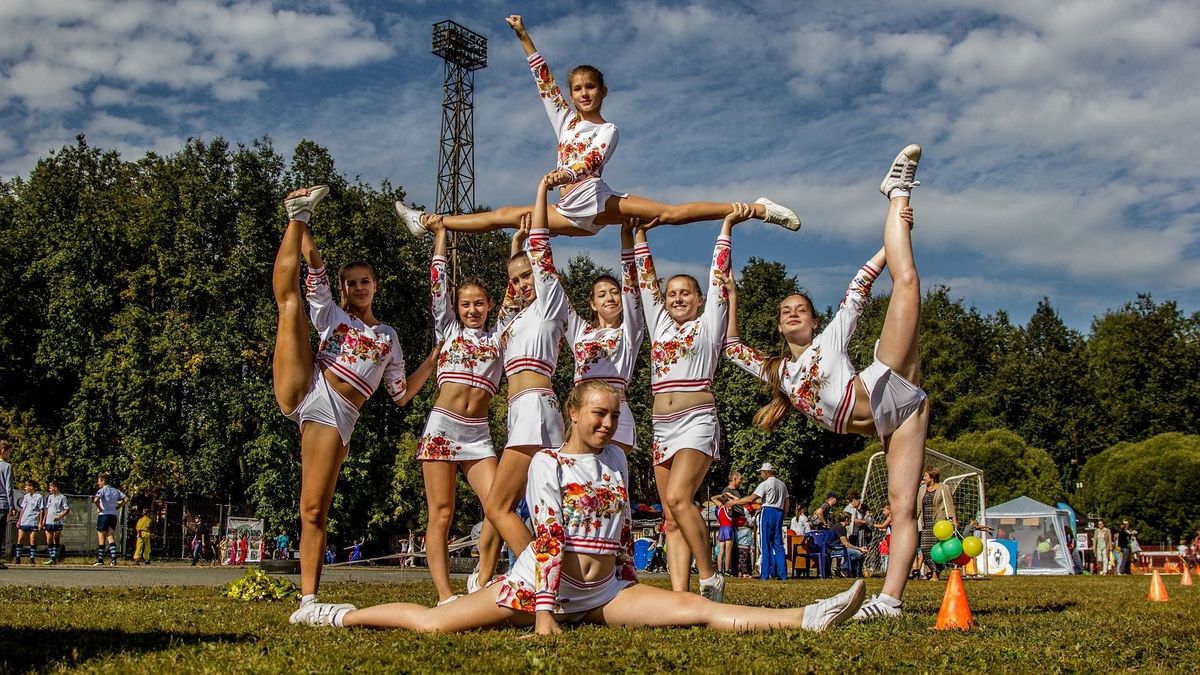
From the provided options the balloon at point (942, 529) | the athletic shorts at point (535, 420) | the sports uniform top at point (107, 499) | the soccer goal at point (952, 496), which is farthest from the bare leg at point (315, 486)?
the sports uniform top at point (107, 499)

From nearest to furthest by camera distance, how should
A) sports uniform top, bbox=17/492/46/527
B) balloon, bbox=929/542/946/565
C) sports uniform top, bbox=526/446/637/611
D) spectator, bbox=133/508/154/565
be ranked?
sports uniform top, bbox=526/446/637/611, balloon, bbox=929/542/946/565, sports uniform top, bbox=17/492/46/527, spectator, bbox=133/508/154/565

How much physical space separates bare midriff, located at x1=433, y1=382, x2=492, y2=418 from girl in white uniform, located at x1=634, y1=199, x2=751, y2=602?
52.3 inches

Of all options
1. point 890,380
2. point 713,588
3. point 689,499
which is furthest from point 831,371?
point 713,588

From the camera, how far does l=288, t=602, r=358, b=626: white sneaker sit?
5980 millimetres

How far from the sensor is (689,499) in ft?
24.2

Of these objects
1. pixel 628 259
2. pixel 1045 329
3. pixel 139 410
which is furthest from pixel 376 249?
pixel 1045 329

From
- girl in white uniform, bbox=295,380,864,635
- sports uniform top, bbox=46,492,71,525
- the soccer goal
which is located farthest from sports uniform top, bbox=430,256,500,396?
sports uniform top, bbox=46,492,71,525

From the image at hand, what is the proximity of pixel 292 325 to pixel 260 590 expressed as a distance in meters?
2.83

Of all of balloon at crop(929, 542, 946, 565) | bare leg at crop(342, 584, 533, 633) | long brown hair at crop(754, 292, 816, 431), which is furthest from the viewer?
balloon at crop(929, 542, 946, 565)

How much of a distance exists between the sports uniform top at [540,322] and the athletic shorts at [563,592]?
6.71 feet

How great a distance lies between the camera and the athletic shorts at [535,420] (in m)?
6.98

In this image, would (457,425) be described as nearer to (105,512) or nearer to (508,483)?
(508,483)

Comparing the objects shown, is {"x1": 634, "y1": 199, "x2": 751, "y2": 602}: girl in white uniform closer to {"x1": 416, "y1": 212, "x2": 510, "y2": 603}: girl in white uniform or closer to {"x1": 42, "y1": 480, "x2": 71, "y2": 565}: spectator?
{"x1": 416, "y1": 212, "x2": 510, "y2": 603}: girl in white uniform

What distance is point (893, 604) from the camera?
646cm
